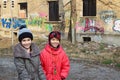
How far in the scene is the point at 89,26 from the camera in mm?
18891

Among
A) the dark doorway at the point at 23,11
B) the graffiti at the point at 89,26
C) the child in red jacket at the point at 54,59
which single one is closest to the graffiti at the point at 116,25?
the graffiti at the point at 89,26

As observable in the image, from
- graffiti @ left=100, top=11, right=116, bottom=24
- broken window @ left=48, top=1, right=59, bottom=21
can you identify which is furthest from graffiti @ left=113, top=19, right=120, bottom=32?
broken window @ left=48, top=1, right=59, bottom=21

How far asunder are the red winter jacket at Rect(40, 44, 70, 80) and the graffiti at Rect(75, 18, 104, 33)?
46.1ft

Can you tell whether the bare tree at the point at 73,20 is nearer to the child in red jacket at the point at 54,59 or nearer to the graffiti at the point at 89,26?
the graffiti at the point at 89,26

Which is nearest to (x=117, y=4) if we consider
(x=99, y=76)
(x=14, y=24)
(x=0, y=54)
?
(x=0, y=54)

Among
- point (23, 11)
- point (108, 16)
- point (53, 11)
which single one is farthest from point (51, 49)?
point (23, 11)

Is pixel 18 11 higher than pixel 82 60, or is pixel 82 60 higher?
pixel 18 11

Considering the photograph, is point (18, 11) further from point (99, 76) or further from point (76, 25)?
point (99, 76)

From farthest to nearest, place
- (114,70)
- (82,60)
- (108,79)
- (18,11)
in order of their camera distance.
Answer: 1. (18,11)
2. (82,60)
3. (114,70)
4. (108,79)

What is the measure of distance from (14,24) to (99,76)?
15610mm

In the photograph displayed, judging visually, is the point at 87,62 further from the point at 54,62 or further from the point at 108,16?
the point at 54,62

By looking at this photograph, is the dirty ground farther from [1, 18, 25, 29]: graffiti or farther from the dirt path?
[1, 18, 25, 29]: graffiti

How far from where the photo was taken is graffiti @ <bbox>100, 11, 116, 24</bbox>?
17.9 metres

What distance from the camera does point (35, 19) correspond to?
74.9 ft
